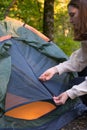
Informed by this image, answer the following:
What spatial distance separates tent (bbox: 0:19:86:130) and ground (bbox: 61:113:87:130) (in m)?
0.05

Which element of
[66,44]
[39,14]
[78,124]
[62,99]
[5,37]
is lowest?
[66,44]

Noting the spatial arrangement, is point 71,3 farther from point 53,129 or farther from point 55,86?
point 53,129

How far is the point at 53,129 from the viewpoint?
3299 millimetres

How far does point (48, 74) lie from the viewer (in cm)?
327

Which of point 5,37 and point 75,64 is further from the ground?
point 5,37

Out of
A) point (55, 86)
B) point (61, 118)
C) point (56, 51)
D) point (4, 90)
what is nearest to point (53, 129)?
point (61, 118)

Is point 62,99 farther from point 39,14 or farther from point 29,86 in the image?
point 39,14

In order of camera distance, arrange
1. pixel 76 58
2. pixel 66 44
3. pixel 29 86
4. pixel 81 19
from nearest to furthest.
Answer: pixel 81 19
pixel 29 86
pixel 76 58
pixel 66 44

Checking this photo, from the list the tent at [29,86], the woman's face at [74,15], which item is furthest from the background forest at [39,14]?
the woman's face at [74,15]

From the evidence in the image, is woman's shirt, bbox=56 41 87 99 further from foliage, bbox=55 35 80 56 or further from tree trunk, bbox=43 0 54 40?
foliage, bbox=55 35 80 56

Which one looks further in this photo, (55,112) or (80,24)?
(55,112)

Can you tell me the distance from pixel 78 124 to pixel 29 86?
68cm

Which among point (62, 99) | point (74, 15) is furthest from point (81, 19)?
point (62, 99)

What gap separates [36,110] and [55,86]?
1.03 ft
